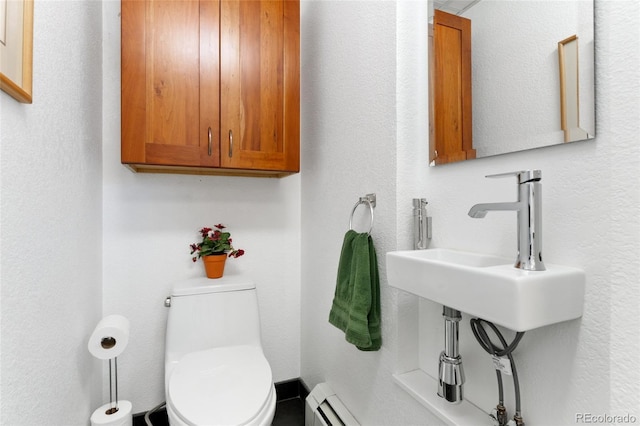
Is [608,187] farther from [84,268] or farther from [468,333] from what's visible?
[84,268]

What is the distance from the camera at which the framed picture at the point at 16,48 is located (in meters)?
0.60

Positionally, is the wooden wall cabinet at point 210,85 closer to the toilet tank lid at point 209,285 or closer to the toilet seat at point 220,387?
the toilet tank lid at point 209,285

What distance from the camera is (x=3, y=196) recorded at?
0.63 meters

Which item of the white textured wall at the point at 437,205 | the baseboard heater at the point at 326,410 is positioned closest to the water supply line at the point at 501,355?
the white textured wall at the point at 437,205

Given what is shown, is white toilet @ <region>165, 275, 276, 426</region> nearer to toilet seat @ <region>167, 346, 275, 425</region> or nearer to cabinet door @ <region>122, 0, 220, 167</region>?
toilet seat @ <region>167, 346, 275, 425</region>

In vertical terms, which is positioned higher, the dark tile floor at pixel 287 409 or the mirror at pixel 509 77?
the mirror at pixel 509 77

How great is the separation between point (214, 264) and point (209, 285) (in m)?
0.12

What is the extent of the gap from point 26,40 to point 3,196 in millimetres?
345

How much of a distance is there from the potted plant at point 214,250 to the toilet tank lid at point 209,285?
5 centimetres

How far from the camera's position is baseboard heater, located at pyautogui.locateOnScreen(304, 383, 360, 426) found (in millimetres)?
1295

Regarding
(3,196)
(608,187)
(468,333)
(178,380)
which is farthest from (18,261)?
(608,187)

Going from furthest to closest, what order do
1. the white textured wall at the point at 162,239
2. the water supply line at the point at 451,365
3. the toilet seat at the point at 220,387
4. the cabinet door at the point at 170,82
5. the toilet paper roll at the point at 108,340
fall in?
1. the white textured wall at the point at 162,239
2. the cabinet door at the point at 170,82
3. the toilet paper roll at the point at 108,340
4. the toilet seat at the point at 220,387
5. the water supply line at the point at 451,365

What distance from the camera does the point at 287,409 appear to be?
5.61 ft

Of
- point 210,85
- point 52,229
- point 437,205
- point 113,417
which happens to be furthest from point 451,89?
point 113,417
